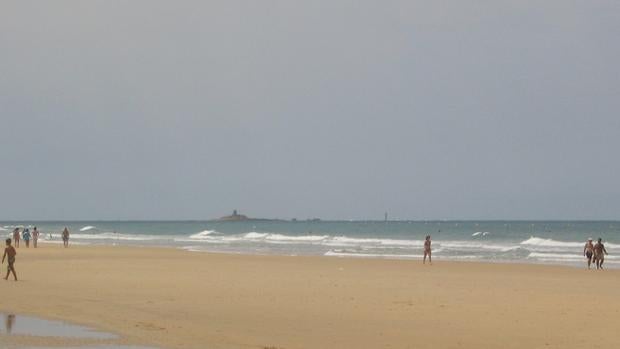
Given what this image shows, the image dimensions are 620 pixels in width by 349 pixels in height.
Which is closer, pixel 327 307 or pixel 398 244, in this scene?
pixel 327 307

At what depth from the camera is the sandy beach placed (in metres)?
14.3

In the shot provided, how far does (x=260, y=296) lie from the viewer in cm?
2144

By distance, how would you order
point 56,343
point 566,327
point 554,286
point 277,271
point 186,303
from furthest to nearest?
1. point 277,271
2. point 554,286
3. point 186,303
4. point 566,327
5. point 56,343

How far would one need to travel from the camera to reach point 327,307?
62.0 feet

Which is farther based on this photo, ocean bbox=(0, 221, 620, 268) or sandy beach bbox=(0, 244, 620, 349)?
ocean bbox=(0, 221, 620, 268)

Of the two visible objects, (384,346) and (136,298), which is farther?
(136,298)

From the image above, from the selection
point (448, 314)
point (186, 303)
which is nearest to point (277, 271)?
point (186, 303)

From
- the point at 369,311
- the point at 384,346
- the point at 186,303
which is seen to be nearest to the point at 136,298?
the point at 186,303

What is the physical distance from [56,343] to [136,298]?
7.37 meters

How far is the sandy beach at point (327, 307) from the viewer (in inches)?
562

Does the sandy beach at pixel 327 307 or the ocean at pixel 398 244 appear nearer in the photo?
the sandy beach at pixel 327 307

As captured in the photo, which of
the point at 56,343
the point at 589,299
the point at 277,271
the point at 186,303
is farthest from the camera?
the point at 277,271

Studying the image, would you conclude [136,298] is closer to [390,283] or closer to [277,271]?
[390,283]

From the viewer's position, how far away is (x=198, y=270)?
32281 mm
